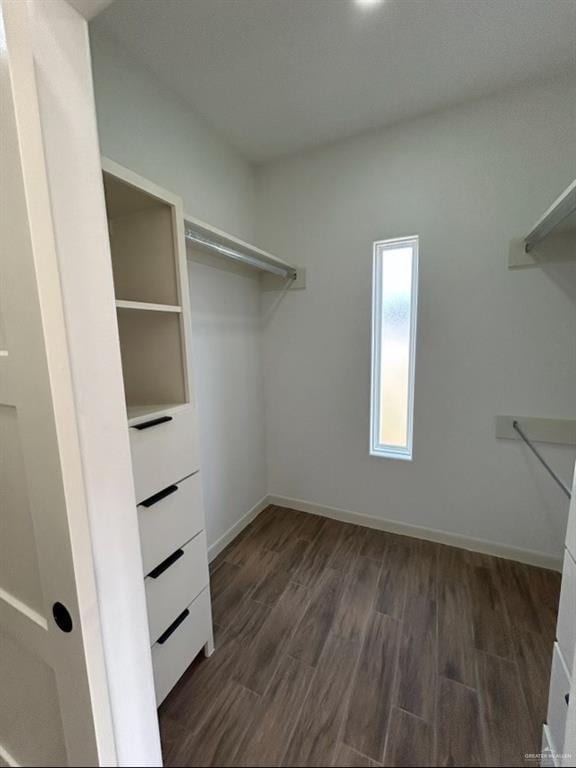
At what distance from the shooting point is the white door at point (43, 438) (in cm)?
46

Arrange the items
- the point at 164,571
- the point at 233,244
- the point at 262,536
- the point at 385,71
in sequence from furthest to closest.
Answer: the point at 262,536
the point at 233,244
the point at 385,71
the point at 164,571

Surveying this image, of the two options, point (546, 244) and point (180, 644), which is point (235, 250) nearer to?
point (546, 244)

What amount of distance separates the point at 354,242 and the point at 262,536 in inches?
84.9

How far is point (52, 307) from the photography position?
0.47 metres

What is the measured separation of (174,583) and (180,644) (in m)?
0.22

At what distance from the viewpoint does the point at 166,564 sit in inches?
41.9

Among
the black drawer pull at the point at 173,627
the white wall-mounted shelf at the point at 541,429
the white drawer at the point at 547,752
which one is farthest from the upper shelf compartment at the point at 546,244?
the black drawer pull at the point at 173,627

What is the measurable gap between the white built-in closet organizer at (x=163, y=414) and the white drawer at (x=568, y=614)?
1.12m

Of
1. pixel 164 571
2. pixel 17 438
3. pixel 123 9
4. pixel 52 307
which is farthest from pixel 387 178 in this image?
pixel 164 571

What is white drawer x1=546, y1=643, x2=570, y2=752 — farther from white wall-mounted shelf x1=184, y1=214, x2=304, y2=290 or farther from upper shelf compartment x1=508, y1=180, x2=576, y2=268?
white wall-mounted shelf x1=184, y1=214, x2=304, y2=290

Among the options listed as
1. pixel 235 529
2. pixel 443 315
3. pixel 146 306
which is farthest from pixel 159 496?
pixel 443 315

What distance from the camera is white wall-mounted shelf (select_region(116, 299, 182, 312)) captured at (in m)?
0.89

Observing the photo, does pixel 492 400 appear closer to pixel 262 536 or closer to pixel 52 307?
pixel 262 536

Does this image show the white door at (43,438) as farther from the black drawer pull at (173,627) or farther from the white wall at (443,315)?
the white wall at (443,315)
